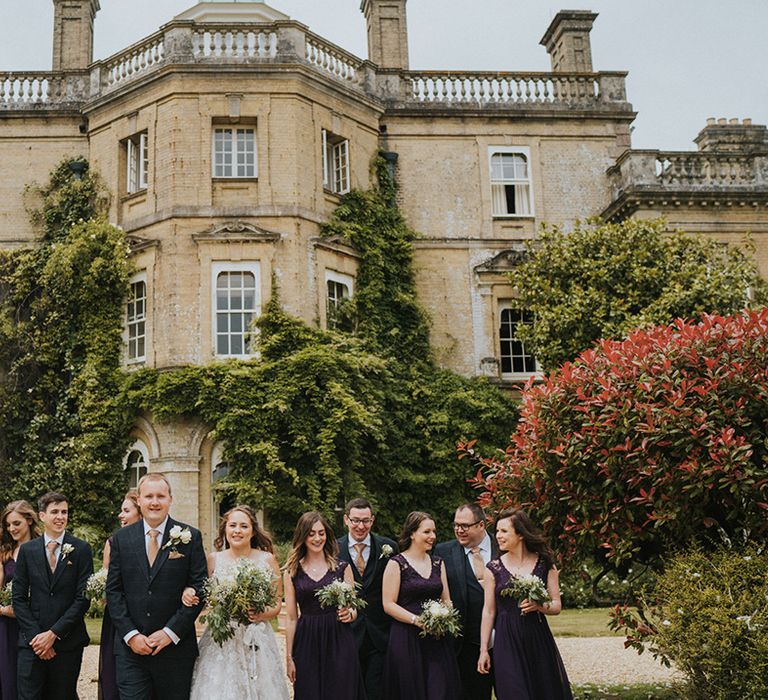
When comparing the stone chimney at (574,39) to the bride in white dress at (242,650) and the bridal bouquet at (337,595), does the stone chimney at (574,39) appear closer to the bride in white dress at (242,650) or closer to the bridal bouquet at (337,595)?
the bride in white dress at (242,650)

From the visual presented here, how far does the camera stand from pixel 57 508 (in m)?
7.59

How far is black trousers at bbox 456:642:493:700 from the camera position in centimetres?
766

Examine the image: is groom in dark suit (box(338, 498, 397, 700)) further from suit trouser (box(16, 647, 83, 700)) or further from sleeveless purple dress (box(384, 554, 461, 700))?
suit trouser (box(16, 647, 83, 700))

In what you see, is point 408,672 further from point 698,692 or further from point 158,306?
point 158,306

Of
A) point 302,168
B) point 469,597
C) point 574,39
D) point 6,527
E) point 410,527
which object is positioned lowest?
point 469,597

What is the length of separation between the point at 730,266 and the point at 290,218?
394 inches

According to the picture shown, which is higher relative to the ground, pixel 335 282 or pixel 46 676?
pixel 335 282

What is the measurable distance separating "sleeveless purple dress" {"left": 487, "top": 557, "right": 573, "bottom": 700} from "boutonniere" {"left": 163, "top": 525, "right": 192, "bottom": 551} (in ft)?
7.86

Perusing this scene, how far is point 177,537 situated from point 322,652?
4.99 feet

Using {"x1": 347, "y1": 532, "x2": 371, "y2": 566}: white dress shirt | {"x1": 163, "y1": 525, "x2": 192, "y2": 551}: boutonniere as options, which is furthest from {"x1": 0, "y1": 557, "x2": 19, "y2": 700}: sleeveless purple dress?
{"x1": 347, "y1": 532, "x2": 371, "y2": 566}: white dress shirt

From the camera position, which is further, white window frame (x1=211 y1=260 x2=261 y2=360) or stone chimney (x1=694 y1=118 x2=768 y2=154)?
stone chimney (x1=694 y1=118 x2=768 y2=154)

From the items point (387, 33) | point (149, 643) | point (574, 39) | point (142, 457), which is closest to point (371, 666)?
point (149, 643)

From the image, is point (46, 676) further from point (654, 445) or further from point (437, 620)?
point (654, 445)

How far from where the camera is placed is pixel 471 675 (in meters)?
7.68
